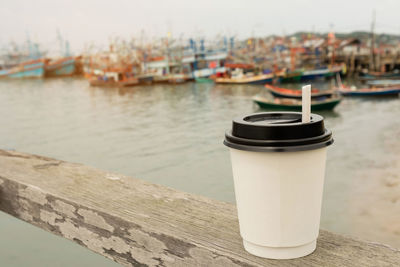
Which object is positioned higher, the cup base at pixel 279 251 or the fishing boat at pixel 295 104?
the cup base at pixel 279 251

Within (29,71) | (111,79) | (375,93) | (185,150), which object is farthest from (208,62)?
(185,150)

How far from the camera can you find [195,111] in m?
18.4

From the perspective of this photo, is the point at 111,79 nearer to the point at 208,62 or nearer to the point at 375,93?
the point at 208,62

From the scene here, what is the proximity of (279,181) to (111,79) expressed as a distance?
1607 inches

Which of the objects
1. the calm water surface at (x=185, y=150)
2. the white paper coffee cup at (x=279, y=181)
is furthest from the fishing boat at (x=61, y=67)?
the white paper coffee cup at (x=279, y=181)

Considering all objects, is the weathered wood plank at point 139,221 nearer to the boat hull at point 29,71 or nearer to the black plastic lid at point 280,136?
the black plastic lid at point 280,136

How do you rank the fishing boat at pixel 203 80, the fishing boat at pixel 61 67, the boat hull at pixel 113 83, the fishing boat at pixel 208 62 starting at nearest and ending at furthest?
the boat hull at pixel 113 83
the fishing boat at pixel 203 80
the fishing boat at pixel 208 62
the fishing boat at pixel 61 67

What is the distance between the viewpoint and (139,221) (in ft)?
3.13

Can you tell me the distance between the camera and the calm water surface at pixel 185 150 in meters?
5.01

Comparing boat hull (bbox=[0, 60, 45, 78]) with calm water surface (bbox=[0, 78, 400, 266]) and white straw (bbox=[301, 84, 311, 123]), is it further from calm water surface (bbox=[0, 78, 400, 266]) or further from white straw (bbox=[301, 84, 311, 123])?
white straw (bbox=[301, 84, 311, 123])

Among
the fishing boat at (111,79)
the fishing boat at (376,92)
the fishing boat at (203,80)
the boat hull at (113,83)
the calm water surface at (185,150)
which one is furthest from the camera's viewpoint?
the fishing boat at (203,80)

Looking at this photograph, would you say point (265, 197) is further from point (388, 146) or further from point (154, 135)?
point (154, 135)

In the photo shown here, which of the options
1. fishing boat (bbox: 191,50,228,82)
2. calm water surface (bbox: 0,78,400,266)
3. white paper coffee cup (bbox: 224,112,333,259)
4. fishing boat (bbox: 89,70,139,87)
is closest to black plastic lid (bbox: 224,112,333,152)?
white paper coffee cup (bbox: 224,112,333,259)

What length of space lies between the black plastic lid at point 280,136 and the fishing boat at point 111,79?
35.8m
